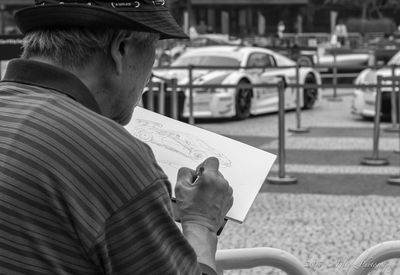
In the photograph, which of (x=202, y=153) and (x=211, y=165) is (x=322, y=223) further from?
(x=211, y=165)

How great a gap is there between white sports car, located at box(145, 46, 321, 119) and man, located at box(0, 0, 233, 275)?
39.6ft

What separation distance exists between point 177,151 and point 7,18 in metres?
69.8

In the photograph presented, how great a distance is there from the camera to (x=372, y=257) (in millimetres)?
2836

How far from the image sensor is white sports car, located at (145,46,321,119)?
582 inches

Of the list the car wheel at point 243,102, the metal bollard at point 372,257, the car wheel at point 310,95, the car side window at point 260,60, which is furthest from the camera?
the car wheel at point 310,95

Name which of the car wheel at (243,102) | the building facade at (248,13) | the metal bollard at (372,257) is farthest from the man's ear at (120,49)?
the building facade at (248,13)

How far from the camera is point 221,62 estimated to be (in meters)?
16.5

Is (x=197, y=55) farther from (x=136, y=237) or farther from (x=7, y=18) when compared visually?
(x=7, y=18)

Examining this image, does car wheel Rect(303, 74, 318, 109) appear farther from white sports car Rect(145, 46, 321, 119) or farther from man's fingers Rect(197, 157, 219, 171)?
man's fingers Rect(197, 157, 219, 171)

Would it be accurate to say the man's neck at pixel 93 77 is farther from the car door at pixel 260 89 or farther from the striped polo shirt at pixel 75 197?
the car door at pixel 260 89

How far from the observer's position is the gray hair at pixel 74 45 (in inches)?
69.1

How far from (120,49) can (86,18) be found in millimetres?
110

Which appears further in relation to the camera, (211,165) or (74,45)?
(211,165)

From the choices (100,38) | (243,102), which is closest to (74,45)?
(100,38)
